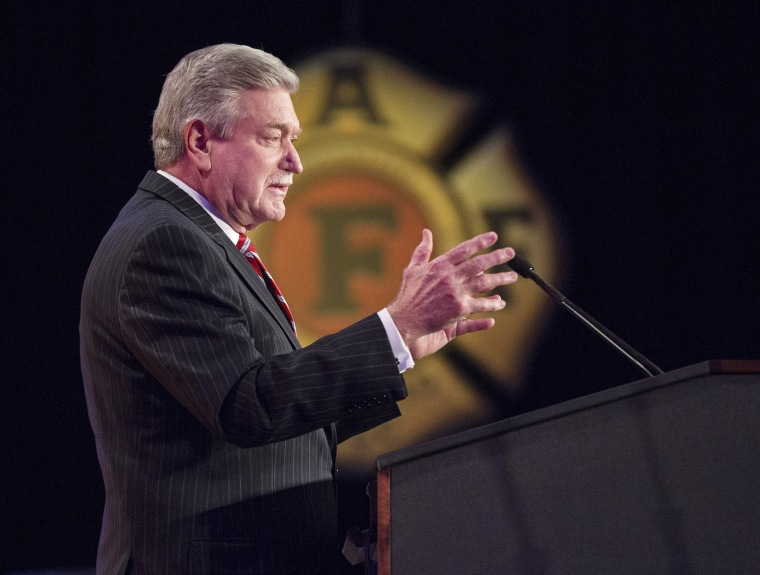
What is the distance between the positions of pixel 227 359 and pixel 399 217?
6.56ft

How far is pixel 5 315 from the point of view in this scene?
2.99 m

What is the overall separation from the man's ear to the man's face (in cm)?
1

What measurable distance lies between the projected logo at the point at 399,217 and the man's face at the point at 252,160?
4.89 feet

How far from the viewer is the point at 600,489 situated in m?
1.04

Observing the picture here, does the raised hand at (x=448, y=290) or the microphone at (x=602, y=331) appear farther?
the microphone at (x=602, y=331)

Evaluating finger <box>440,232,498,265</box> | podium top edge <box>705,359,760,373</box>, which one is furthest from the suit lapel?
podium top edge <box>705,359,760,373</box>

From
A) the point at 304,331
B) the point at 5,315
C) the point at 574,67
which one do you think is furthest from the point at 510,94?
the point at 5,315

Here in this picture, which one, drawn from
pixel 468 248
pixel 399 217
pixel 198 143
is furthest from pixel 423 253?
pixel 399 217

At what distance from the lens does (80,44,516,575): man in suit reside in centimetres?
120

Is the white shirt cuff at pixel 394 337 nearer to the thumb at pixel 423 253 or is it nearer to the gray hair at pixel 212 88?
the thumb at pixel 423 253

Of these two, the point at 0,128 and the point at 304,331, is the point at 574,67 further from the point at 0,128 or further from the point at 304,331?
the point at 0,128

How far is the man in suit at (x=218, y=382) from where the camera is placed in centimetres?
120

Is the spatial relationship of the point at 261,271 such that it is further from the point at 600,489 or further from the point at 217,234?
the point at 600,489

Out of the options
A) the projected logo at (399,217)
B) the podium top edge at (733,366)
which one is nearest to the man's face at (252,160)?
the podium top edge at (733,366)
